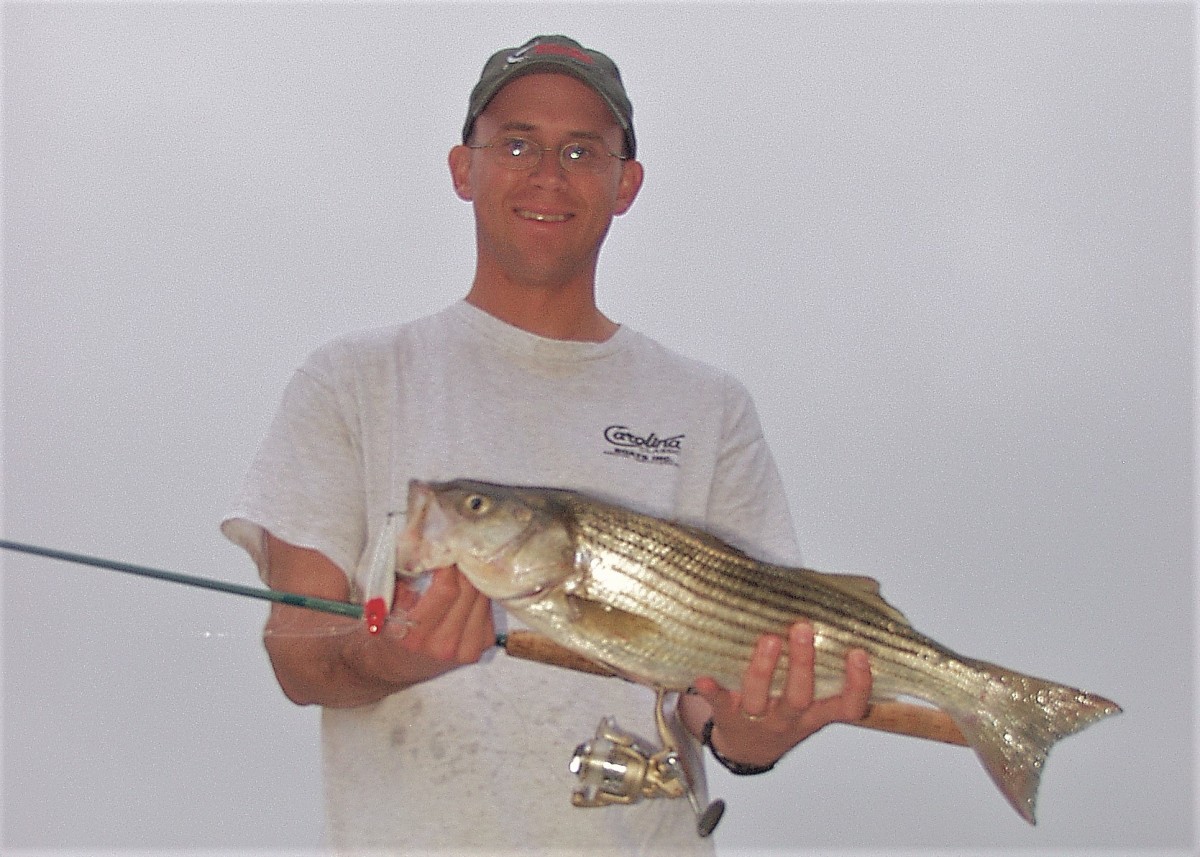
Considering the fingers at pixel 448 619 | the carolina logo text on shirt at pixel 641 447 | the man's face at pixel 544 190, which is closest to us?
Result: the fingers at pixel 448 619

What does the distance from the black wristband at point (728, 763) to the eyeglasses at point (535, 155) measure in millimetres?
2008

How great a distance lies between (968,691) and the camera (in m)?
3.77

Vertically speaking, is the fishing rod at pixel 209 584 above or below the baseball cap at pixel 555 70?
below

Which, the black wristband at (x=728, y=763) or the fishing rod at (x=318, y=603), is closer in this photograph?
the fishing rod at (x=318, y=603)

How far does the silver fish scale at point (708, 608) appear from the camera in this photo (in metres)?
3.40

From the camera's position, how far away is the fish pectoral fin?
3.34 metres

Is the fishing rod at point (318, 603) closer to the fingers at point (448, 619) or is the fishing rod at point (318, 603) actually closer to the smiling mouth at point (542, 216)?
the fingers at point (448, 619)

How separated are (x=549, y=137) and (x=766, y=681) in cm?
214

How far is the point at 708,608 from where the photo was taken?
137 inches

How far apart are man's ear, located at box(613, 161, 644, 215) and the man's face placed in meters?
0.11

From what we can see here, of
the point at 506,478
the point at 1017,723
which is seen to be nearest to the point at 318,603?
the point at 506,478

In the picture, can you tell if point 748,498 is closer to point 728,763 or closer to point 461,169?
point 728,763

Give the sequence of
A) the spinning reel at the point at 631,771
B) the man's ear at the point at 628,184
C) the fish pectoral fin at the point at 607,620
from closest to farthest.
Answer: the fish pectoral fin at the point at 607,620, the spinning reel at the point at 631,771, the man's ear at the point at 628,184

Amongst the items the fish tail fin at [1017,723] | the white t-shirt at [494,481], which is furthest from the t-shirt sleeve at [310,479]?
the fish tail fin at [1017,723]
